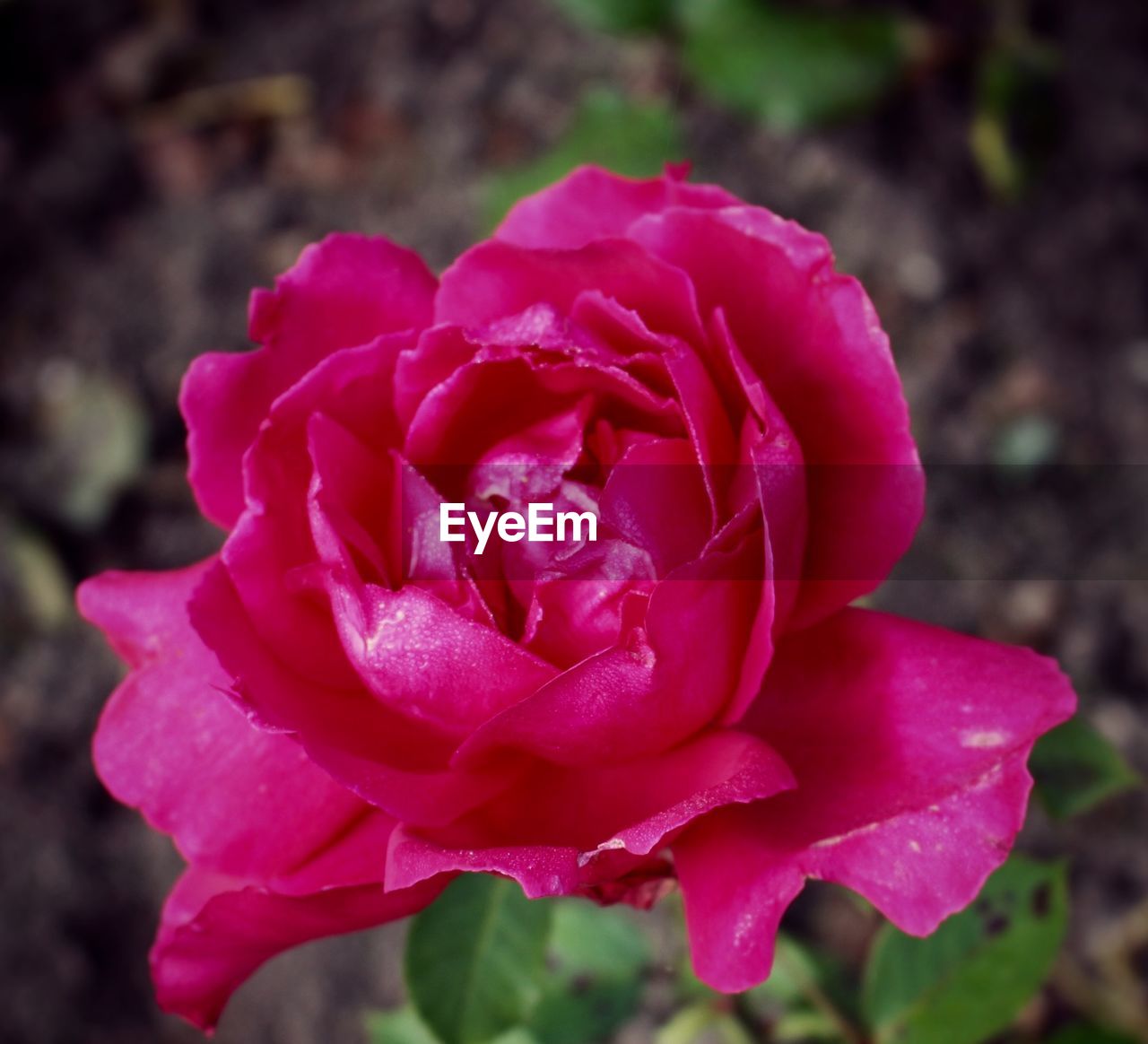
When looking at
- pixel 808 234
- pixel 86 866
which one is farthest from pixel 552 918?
pixel 86 866

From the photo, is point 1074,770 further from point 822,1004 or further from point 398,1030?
point 398,1030

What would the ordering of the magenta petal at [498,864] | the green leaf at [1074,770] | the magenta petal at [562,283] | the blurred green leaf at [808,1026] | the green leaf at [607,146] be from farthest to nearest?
the green leaf at [607,146] → the blurred green leaf at [808,1026] → the green leaf at [1074,770] → the magenta petal at [562,283] → the magenta petal at [498,864]

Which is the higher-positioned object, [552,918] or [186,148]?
[186,148]

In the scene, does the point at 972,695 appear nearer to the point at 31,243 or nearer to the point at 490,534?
the point at 490,534

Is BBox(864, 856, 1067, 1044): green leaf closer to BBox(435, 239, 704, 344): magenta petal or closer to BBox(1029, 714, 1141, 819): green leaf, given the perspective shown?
BBox(1029, 714, 1141, 819): green leaf

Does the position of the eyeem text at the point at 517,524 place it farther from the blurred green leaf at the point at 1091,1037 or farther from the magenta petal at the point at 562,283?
the blurred green leaf at the point at 1091,1037

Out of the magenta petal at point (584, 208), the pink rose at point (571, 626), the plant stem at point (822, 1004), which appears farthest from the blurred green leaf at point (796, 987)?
the magenta petal at point (584, 208)

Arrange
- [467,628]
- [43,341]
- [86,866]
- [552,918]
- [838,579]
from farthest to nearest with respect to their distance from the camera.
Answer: [43,341] < [86,866] < [552,918] < [838,579] < [467,628]
